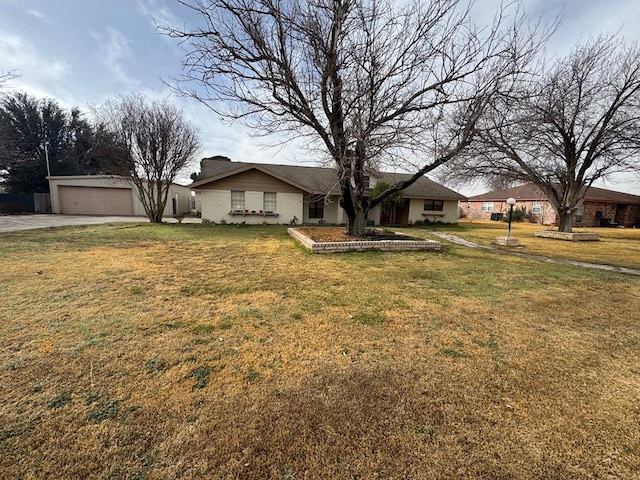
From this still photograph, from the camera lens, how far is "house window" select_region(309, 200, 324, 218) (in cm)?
1900

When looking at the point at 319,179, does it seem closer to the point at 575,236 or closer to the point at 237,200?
the point at 237,200

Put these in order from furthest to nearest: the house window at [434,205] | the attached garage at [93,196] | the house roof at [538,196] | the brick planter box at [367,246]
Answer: the house roof at [538,196], the attached garage at [93,196], the house window at [434,205], the brick planter box at [367,246]

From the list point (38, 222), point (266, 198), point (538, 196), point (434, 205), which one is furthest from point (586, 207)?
point (38, 222)

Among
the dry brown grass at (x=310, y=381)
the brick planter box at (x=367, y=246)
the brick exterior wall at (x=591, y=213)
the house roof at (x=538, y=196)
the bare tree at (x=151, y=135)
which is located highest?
the bare tree at (x=151, y=135)

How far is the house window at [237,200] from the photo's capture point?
54.3ft

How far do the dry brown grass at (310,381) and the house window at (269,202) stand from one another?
1244cm

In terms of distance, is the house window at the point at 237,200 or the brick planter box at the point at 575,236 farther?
the house window at the point at 237,200

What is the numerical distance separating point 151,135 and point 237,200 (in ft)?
18.2

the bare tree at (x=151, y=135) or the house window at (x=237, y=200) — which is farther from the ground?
the bare tree at (x=151, y=135)

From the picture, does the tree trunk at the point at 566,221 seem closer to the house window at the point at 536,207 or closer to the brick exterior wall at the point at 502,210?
the brick exterior wall at the point at 502,210

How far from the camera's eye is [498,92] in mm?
7906

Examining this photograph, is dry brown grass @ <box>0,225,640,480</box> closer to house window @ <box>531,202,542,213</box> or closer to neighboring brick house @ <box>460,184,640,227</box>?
neighboring brick house @ <box>460,184,640,227</box>

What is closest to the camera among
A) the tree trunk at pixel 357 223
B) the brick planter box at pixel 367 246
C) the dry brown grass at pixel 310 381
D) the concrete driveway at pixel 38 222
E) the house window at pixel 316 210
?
the dry brown grass at pixel 310 381

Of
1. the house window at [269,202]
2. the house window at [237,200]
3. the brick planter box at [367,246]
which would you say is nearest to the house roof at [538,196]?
the brick planter box at [367,246]
